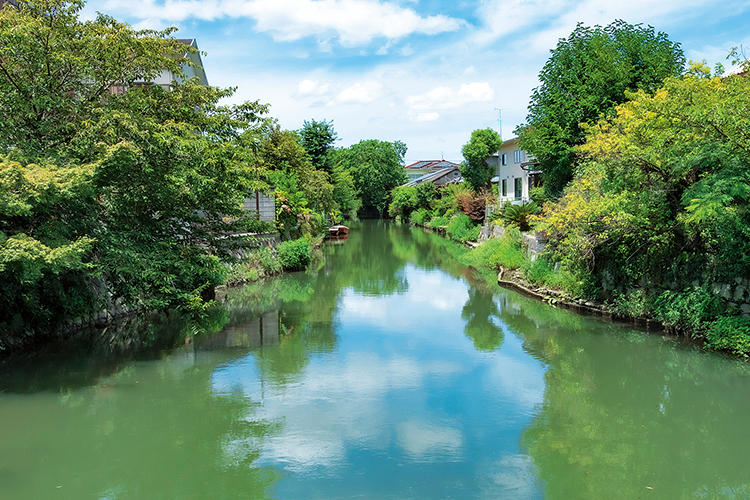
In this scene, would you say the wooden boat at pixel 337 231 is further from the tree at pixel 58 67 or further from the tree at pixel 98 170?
the tree at pixel 58 67

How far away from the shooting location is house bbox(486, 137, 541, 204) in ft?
120

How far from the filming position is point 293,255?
25.2 m

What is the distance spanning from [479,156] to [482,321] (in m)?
30.8

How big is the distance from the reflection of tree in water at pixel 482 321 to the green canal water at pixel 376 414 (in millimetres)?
128

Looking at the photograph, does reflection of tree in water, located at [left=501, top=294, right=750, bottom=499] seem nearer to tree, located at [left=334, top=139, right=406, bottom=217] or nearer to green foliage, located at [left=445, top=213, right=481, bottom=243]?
green foliage, located at [left=445, top=213, right=481, bottom=243]

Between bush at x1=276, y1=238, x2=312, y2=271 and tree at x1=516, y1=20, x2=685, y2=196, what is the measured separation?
11.2 meters

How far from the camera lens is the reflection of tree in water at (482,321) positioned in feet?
46.0

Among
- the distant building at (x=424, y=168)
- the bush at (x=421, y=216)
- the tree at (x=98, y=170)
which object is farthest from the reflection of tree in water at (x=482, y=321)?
the distant building at (x=424, y=168)

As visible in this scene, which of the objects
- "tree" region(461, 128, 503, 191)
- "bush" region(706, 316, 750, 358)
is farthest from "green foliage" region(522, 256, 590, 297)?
"tree" region(461, 128, 503, 191)

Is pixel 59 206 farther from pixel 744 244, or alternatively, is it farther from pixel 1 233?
pixel 744 244

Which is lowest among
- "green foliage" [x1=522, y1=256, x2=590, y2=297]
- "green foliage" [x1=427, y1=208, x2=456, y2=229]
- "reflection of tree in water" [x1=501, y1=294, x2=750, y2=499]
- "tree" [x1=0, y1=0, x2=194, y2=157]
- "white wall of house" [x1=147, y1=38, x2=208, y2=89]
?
"reflection of tree in water" [x1=501, y1=294, x2=750, y2=499]

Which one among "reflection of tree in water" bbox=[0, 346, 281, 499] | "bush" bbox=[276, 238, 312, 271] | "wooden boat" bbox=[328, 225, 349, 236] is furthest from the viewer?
"wooden boat" bbox=[328, 225, 349, 236]

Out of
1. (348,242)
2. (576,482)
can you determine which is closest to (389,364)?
(576,482)

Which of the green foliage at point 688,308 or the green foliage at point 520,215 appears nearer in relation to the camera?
the green foliage at point 688,308
